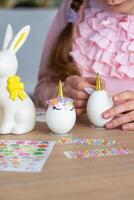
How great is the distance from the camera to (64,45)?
1291 millimetres

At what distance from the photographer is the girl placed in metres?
1.23

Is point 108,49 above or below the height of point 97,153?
above

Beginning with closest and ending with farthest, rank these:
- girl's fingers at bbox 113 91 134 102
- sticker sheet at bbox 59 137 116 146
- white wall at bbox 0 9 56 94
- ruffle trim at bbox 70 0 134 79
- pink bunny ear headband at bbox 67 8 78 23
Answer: sticker sheet at bbox 59 137 116 146
girl's fingers at bbox 113 91 134 102
ruffle trim at bbox 70 0 134 79
pink bunny ear headband at bbox 67 8 78 23
white wall at bbox 0 9 56 94

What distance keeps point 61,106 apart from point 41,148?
0.10 meters

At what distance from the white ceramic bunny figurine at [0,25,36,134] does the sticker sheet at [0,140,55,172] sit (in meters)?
0.05

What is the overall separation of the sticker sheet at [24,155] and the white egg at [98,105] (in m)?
0.12

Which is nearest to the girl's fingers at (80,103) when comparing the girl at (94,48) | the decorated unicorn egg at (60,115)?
the decorated unicorn egg at (60,115)

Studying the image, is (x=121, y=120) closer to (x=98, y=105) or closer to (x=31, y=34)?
(x=98, y=105)

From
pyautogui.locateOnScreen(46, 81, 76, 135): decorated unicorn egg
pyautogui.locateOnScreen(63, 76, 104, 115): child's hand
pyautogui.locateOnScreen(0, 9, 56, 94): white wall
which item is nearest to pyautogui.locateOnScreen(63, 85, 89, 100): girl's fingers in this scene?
pyautogui.locateOnScreen(63, 76, 104, 115): child's hand

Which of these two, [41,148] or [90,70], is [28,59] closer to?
[90,70]

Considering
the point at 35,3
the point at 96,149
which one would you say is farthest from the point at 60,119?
the point at 35,3

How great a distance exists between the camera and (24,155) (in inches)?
30.1

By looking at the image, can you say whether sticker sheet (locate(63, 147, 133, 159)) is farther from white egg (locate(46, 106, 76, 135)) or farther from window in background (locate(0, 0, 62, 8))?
A: window in background (locate(0, 0, 62, 8))

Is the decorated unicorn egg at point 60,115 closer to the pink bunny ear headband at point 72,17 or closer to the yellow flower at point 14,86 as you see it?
the yellow flower at point 14,86
